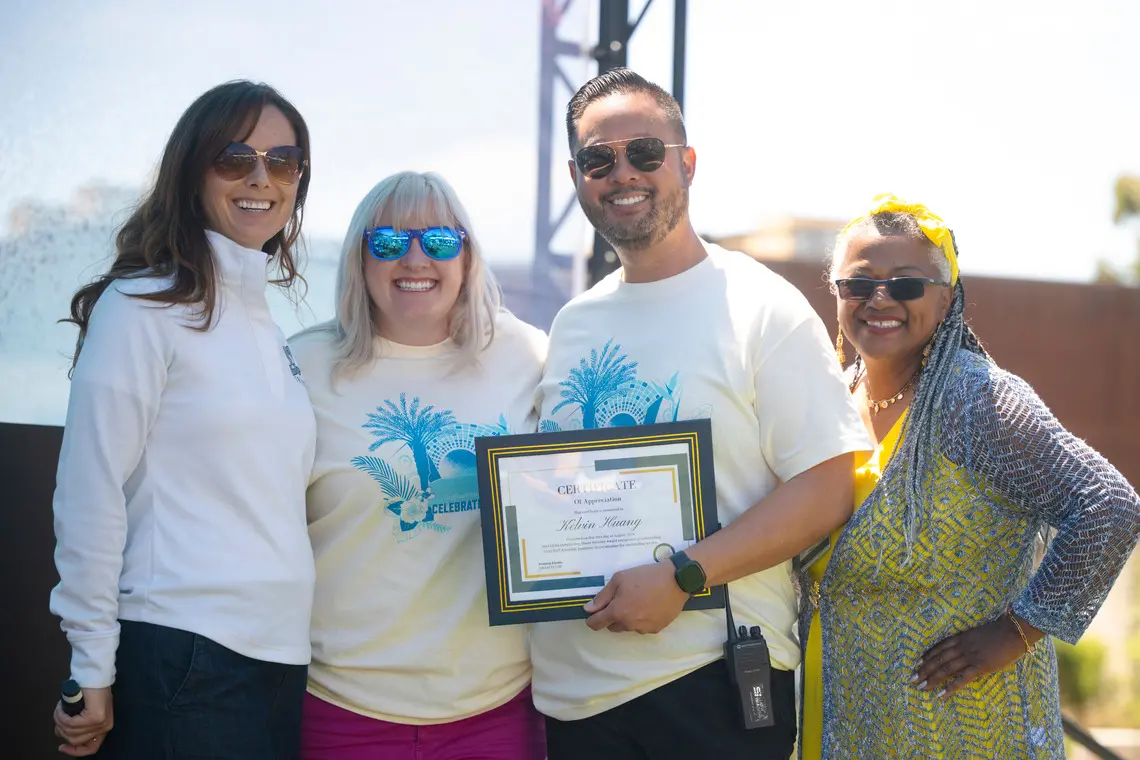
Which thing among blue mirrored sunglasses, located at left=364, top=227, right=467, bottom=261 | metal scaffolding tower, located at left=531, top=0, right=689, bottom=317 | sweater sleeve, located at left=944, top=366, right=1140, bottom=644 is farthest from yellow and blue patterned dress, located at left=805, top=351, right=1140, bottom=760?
metal scaffolding tower, located at left=531, top=0, right=689, bottom=317

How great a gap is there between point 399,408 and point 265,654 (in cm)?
70

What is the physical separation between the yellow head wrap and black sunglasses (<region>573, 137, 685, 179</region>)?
0.57m

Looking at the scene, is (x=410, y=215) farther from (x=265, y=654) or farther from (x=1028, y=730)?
(x=1028, y=730)

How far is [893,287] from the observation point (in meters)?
2.61

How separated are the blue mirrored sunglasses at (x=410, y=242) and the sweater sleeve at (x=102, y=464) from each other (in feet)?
2.25

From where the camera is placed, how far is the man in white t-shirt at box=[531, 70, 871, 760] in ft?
7.72

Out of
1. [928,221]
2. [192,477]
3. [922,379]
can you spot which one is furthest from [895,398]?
[192,477]

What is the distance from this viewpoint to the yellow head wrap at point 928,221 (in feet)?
8.64

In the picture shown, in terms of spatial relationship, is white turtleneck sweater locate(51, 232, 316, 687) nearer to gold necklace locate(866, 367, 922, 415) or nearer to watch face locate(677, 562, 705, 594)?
watch face locate(677, 562, 705, 594)

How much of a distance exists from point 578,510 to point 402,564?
0.51m

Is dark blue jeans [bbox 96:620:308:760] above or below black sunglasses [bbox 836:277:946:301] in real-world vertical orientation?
below

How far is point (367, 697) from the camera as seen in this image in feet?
8.41

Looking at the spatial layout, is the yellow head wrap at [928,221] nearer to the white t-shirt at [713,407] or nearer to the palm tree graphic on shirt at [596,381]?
the white t-shirt at [713,407]
